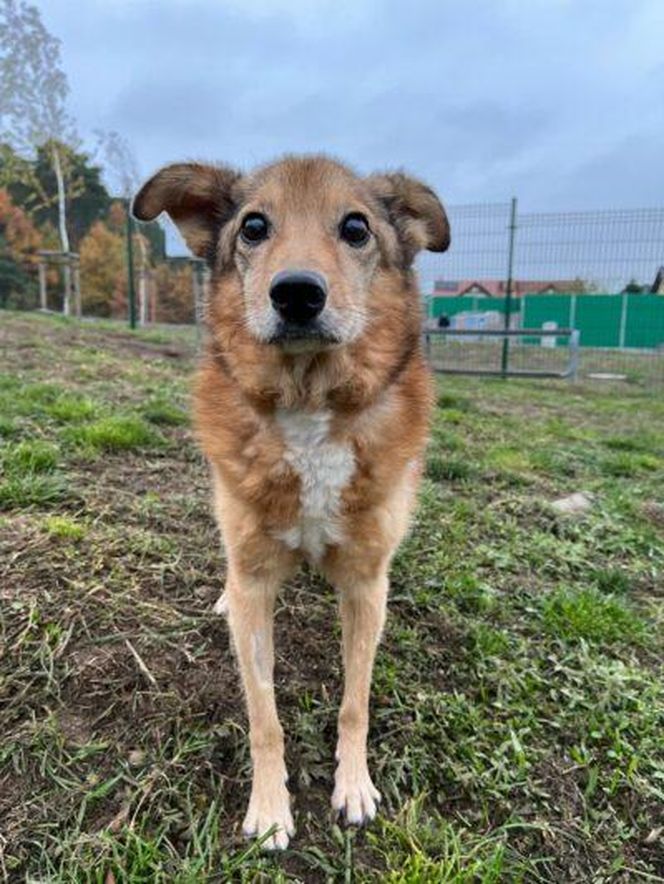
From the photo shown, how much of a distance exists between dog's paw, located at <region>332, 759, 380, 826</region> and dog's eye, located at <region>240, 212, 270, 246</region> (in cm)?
162

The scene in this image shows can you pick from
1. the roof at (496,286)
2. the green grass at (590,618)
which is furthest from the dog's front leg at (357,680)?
the roof at (496,286)

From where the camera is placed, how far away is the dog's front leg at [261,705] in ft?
5.58

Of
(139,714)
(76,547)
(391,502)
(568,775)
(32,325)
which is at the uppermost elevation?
(32,325)

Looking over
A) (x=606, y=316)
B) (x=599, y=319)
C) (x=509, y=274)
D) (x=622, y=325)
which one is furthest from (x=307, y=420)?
(x=599, y=319)

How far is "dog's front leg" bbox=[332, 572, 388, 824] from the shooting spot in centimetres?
182

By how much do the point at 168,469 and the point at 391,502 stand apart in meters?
2.00

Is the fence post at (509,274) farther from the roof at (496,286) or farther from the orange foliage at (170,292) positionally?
the orange foliage at (170,292)

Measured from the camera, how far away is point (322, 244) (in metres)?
1.89

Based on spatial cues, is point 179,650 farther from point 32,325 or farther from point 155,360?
point 32,325

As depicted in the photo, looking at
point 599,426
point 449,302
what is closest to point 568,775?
point 599,426

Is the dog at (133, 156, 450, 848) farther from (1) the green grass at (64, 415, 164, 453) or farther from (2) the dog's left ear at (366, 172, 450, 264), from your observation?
(1) the green grass at (64, 415, 164, 453)

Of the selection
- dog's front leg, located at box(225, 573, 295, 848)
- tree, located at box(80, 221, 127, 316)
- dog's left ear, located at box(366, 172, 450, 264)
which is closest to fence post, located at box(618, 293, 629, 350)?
dog's left ear, located at box(366, 172, 450, 264)

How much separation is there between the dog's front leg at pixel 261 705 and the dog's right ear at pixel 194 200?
1.19 m

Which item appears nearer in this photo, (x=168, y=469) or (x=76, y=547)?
(x=76, y=547)
